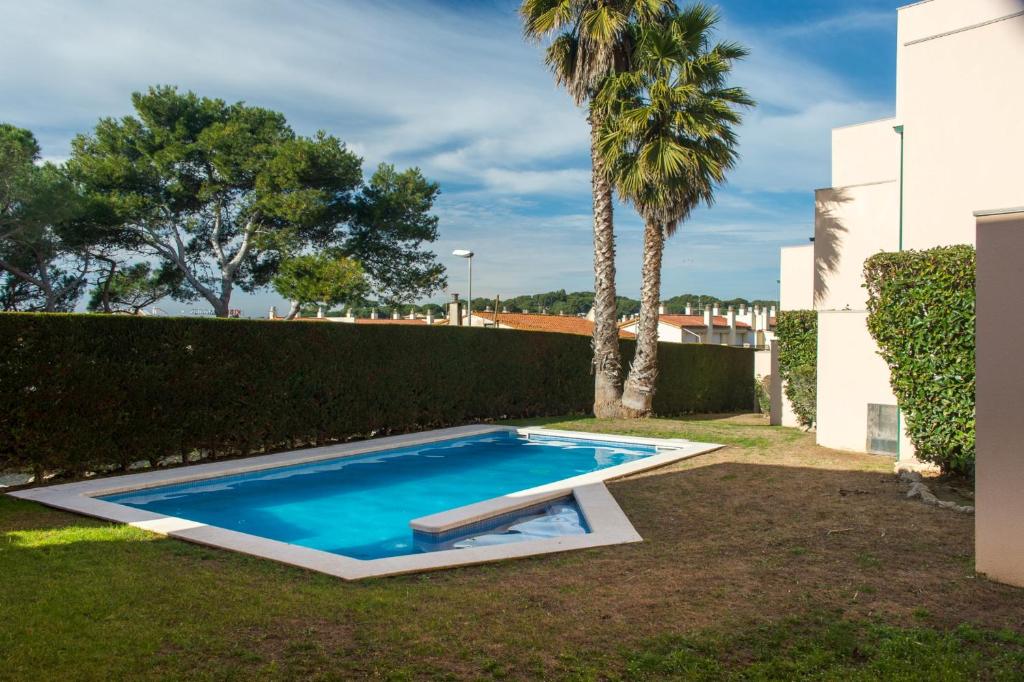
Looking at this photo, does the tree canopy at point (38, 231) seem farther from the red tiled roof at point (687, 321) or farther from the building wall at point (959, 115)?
the red tiled roof at point (687, 321)

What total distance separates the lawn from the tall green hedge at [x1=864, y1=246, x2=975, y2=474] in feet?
7.45

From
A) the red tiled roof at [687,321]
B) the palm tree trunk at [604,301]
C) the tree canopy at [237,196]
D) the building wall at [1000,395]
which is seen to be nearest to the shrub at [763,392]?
the palm tree trunk at [604,301]

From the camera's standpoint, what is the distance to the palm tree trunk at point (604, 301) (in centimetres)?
1920

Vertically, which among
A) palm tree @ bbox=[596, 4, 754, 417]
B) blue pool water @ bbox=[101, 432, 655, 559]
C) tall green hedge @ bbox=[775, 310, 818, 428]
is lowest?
blue pool water @ bbox=[101, 432, 655, 559]

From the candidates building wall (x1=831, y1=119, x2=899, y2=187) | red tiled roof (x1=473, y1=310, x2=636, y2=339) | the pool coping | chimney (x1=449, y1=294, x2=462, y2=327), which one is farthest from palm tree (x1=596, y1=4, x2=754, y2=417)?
red tiled roof (x1=473, y1=310, x2=636, y2=339)

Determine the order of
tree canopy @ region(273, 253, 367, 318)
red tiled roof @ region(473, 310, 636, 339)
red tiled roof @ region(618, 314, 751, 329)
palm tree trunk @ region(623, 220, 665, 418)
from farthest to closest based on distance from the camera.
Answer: red tiled roof @ region(618, 314, 751, 329) → red tiled roof @ region(473, 310, 636, 339) → tree canopy @ region(273, 253, 367, 318) → palm tree trunk @ region(623, 220, 665, 418)

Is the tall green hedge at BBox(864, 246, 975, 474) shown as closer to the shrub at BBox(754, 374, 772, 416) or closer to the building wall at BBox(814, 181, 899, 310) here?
the building wall at BBox(814, 181, 899, 310)

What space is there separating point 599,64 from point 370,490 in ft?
41.6

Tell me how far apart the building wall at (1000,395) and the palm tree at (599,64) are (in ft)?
46.1

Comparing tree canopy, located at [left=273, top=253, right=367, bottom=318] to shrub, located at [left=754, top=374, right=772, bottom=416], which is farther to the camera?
tree canopy, located at [left=273, top=253, right=367, bottom=318]

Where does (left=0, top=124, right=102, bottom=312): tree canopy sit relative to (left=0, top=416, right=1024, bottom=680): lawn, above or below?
above

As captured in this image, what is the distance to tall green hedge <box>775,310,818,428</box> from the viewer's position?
1661 centimetres

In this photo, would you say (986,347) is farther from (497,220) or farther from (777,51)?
(497,220)

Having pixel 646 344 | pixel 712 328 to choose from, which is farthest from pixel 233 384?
pixel 712 328
